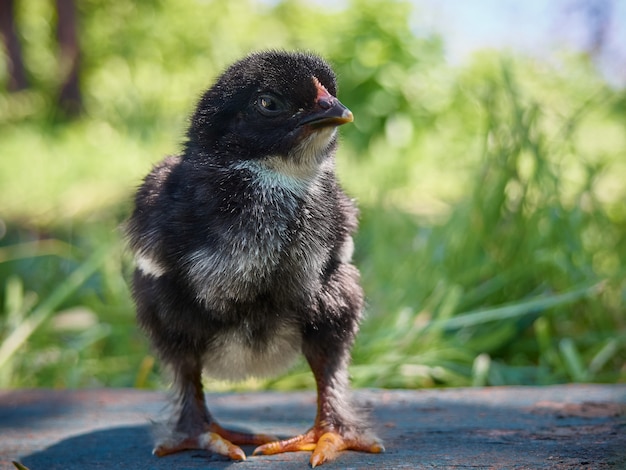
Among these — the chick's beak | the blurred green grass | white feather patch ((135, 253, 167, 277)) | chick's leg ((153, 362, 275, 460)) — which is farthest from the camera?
the blurred green grass

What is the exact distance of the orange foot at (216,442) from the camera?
6.45 ft

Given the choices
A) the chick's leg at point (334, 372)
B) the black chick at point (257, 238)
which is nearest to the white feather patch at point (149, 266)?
the black chick at point (257, 238)

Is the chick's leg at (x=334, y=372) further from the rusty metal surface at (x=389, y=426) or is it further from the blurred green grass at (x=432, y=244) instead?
the blurred green grass at (x=432, y=244)

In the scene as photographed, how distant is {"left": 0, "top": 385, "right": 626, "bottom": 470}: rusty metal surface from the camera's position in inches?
75.0

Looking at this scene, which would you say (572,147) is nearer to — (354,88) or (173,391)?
(173,391)

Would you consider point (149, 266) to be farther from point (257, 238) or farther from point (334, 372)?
point (334, 372)

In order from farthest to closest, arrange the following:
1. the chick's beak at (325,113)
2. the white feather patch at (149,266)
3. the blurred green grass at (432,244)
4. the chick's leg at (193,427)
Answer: the blurred green grass at (432,244)
the chick's leg at (193,427)
the white feather patch at (149,266)
the chick's beak at (325,113)

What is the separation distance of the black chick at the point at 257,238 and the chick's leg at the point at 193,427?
3cm

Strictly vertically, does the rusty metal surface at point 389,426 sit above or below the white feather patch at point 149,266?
below

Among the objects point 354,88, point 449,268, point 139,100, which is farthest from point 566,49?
point 139,100

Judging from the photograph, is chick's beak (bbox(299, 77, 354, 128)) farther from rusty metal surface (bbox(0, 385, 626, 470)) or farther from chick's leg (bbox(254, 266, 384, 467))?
rusty metal surface (bbox(0, 385, 626, 470))

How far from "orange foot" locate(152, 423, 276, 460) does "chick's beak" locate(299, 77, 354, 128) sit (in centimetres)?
83

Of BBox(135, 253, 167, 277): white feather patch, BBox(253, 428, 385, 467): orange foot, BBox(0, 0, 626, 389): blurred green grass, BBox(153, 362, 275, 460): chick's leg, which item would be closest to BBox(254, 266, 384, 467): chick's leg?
BBox(253, 428, 385, 467): orange foot

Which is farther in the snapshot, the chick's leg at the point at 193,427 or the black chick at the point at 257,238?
the chick's leg at the point at 193,427
